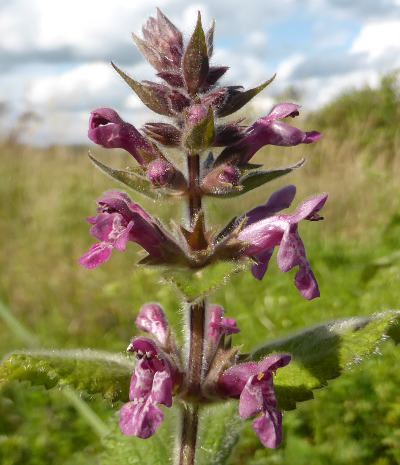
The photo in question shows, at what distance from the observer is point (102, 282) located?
214 inches

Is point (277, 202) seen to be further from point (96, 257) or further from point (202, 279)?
point (96, 257)

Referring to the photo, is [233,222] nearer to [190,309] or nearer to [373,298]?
[190,309]

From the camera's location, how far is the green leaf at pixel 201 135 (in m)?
1.39

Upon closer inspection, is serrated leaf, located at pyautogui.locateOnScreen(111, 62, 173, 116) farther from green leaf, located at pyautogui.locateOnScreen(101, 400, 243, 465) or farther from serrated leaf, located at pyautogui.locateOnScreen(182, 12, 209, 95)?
green leaf, located at pyautogui.locateOnScreen(101, 400, 243, 465)

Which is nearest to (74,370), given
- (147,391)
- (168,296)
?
(147,391)

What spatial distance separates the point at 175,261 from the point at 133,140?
40cm

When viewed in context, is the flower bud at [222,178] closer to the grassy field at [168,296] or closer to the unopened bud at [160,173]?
the unopened bud at [160,173]

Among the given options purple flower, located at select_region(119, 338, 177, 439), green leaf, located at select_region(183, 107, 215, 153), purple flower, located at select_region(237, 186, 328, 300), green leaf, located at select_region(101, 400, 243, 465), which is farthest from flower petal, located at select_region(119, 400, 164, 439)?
green leaf, located at select_region(183, 107, 215, 153)

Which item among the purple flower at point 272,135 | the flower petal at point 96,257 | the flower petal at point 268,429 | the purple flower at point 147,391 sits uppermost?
the purple flower at point 272,135

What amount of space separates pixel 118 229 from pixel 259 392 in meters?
0.62

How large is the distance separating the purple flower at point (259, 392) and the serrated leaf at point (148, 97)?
2.58ft

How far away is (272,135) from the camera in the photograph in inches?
64.6

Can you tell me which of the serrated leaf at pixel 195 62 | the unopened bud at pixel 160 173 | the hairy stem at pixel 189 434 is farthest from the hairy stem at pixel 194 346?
the serrated leaf at pixel 195 62

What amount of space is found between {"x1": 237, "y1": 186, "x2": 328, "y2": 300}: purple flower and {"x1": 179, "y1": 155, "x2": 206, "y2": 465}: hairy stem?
19cm
